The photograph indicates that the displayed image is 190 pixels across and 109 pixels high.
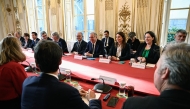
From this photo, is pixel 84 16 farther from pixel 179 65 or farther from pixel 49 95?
pixel 179 65

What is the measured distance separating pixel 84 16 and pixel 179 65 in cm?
556

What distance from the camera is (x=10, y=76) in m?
1.38

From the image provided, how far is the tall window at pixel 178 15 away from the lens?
3.96 meters

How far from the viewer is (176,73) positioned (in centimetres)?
67

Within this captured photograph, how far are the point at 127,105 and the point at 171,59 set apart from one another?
333mm

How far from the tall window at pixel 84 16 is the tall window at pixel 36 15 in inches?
67.5

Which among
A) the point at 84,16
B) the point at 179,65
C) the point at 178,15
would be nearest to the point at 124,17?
the point at 178,15

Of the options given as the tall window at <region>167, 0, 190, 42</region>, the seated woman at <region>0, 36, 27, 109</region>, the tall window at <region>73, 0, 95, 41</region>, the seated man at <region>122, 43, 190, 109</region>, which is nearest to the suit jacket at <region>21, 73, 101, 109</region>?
the seated man at <region>122, 43, 190, 109</region>

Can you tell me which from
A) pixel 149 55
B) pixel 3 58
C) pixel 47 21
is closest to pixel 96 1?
pixel 47 21

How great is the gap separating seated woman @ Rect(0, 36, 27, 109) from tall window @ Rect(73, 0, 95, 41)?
4.44m

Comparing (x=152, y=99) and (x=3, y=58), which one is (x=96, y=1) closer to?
(x=3, y=58)

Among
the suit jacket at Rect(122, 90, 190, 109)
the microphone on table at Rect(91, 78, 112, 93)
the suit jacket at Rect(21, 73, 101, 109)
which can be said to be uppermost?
the suit jacket at Rect(122, 90, 190, 109)

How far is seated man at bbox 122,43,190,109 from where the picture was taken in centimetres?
64

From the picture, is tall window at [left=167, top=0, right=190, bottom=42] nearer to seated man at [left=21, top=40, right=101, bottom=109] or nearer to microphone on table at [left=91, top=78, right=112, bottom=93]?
microphone on table at [left=91, top=78, right=112, bottom=93]
